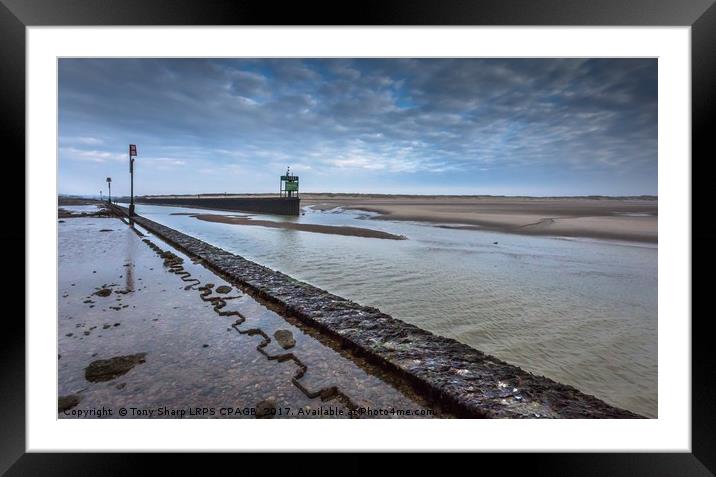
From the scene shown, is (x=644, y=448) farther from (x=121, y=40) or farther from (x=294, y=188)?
(x=294, y=188)

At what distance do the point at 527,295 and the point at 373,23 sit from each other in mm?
4838

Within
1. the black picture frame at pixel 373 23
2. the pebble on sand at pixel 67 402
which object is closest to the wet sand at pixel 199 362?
the pebble on sand at pixel 67 402

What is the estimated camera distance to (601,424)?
1.99 m

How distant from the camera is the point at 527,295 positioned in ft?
16.7

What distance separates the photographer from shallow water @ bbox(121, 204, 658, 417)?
9.91ft

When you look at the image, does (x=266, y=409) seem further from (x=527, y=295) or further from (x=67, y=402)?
(x=527, y=295)

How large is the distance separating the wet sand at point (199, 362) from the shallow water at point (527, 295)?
1563 millimetres

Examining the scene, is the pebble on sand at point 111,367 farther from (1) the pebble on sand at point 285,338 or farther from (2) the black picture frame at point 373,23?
(1) the pebble on sand at point 285,338

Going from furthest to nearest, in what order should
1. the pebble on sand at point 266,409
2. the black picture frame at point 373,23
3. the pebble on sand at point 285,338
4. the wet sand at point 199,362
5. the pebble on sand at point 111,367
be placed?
the pebble on sand at point 285,338
the pebble on sand at point 111,367
the wet sand at point 199,362
the pebble on sand at point 266,409
the black picture frame at point 373,23

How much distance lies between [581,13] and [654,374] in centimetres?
327

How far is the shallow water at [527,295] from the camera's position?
3020 mm

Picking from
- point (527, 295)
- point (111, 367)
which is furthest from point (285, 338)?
point (527, 295)

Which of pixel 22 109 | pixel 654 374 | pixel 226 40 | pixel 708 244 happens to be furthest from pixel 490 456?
pixel 22 109

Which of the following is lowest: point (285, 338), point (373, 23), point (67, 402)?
point (67, 402)
